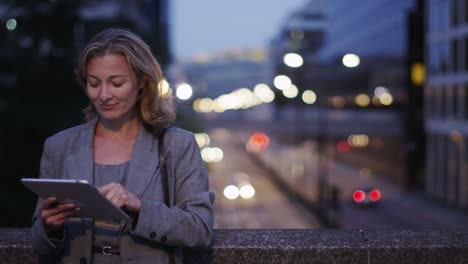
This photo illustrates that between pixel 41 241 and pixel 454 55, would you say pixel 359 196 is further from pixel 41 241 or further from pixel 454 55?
pixel 41 241

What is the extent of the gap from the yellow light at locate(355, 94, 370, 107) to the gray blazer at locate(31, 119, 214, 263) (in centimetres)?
6210

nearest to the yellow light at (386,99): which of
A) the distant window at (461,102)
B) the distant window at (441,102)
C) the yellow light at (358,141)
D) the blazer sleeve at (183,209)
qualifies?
the distant window at (441,102)

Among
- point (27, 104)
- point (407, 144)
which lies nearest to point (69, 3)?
point (27, 104)

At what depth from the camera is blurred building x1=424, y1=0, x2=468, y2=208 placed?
144 feet

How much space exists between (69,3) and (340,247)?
1886 cm

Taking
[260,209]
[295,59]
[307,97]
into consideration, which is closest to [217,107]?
[260,209]

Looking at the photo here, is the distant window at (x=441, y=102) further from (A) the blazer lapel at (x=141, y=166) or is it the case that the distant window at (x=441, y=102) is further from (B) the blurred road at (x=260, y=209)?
(A) the blazer lapel at (x=141, y=166)

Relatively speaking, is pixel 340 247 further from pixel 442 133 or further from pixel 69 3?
pixel 442 133

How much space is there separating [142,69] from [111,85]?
0.15 meters

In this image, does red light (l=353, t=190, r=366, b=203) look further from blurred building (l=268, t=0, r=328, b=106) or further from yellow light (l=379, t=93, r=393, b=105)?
yellow light (l=379, t=93, r=393, b=105)

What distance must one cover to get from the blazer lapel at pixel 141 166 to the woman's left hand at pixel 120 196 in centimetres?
17

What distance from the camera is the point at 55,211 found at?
2812 millimetres

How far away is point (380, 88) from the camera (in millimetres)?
60750

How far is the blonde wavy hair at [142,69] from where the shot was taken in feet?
10.1
